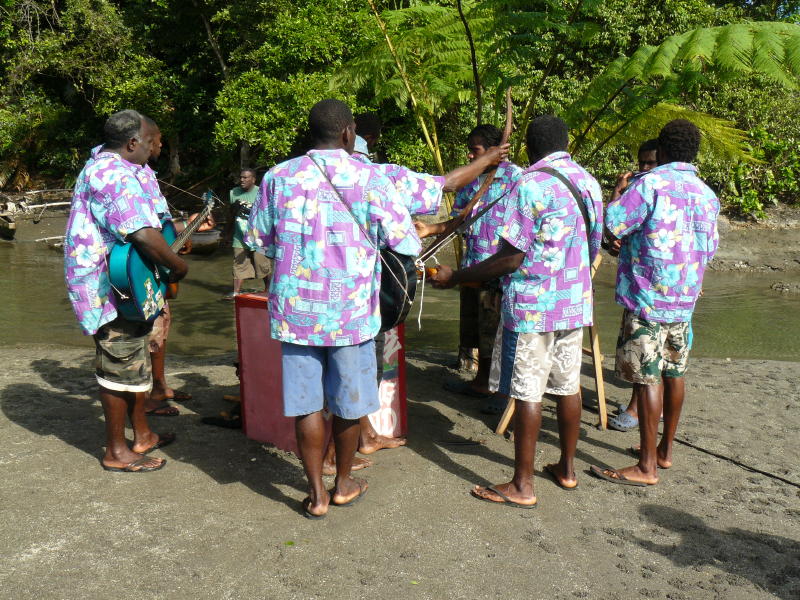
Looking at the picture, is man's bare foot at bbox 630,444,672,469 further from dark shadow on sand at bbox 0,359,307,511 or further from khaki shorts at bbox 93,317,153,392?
khaki shorts at bbox 93,317,153,392

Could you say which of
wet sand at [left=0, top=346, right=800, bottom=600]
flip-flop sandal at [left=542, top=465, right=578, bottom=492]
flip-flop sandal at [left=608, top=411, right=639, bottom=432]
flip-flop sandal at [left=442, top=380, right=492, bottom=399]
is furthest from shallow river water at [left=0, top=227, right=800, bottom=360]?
flip-flop sandal at [left=542, top=465, right=578, bottom=492]

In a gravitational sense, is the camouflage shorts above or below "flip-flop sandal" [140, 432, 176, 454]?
above

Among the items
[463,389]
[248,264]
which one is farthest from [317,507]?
[248,264]

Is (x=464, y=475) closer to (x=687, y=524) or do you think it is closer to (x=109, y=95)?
(x=687, y=524)

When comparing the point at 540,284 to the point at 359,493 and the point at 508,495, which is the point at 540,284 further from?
the point at 359,493

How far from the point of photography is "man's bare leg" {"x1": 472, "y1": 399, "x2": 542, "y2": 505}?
12.5 ft

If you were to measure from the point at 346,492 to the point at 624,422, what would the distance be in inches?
89.2

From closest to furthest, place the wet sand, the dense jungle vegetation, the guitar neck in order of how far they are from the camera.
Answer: the wet sand < the guitar neck < the dense jungle vegetation

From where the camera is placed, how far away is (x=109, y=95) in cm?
1555

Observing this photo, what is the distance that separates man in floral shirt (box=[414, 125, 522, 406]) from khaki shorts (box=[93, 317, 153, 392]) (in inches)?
83.3

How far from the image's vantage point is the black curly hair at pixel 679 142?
4039 mm

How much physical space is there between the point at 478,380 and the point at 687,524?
2238 mm

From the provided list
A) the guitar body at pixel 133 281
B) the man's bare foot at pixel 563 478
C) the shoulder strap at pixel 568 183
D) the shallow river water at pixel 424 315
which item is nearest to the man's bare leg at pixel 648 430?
the man's bare foot at pixel 563 478

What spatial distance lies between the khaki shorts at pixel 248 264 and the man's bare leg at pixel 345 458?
6077 mm
